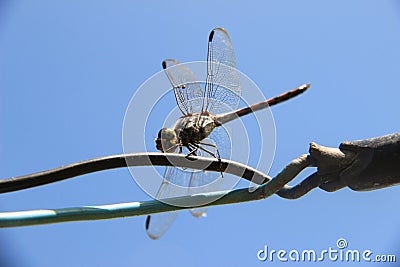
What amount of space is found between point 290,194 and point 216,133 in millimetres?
1052

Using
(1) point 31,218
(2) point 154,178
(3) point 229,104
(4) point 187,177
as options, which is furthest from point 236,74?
(1) point 31,218

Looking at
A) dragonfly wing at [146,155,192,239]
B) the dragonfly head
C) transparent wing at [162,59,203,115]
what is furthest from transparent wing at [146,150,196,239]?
transparent wing at [162,59,203,115]

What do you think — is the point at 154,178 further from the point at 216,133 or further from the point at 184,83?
the point at 184,83

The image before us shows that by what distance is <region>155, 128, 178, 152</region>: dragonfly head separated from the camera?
2.34 m

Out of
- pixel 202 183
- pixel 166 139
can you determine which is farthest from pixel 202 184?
pixel 166 139

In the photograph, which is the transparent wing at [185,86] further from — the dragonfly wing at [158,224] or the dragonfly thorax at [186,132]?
the dragonfly wing at [158,224]

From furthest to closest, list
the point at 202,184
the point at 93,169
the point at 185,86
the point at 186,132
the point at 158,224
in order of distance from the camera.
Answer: the point at 185,86 → the point at 186,132 → the point at 202,184 → the point at 158,224 → the point at 93,169

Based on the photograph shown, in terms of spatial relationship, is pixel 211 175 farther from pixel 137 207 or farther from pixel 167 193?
pixel 137 207

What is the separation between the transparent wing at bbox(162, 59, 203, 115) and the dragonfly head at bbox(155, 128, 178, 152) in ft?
0.73

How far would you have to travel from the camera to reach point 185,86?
267cm

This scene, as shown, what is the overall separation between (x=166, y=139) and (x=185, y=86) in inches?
16.6

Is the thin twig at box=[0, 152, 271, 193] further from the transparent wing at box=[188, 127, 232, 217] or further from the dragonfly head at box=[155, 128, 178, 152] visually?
the dragonfly head at box=[155, 128, 178, 152]

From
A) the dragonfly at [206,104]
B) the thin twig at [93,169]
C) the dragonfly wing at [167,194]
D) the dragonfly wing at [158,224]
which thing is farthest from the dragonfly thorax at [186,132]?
the thin twig at [93,169]

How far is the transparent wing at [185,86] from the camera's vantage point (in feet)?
8.50
